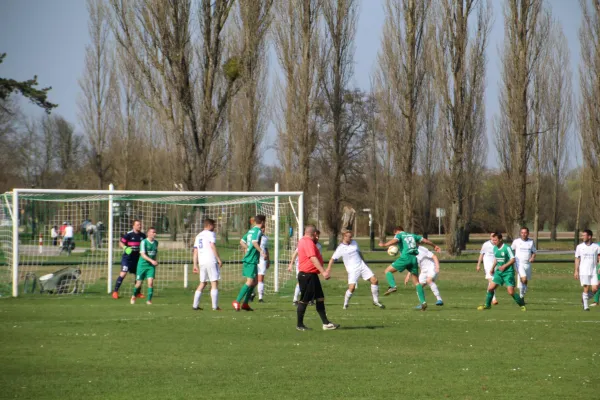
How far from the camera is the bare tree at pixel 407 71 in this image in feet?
132

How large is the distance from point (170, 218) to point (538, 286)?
14.4m

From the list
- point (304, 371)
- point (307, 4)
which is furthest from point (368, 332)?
point (307, 4)

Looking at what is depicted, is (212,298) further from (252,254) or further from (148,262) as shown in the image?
(148,262)

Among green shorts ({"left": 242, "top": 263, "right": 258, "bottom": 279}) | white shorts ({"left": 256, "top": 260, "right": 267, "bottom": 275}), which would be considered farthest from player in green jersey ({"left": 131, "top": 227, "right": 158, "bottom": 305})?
white shorts ({"left": 256, "top": 260, "right": 267, "bottom": 275})

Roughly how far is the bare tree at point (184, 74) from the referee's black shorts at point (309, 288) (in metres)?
17.6

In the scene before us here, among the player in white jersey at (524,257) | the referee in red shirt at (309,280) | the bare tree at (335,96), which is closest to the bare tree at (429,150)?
the bare tree at (335,96)

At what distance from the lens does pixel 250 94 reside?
40312mm

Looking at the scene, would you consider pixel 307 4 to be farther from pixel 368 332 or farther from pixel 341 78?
pixel 368 332

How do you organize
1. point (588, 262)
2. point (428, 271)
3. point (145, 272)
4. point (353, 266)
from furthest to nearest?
point (145, 272), point (588, 262), point (428, 271), point (353, 266)

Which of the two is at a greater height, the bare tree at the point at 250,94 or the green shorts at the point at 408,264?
the bare tree at the point at 250,94

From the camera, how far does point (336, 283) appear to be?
2948cm

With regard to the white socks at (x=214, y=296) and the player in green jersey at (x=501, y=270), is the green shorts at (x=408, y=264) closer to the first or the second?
the player in green jersey at (x=501, y=270)

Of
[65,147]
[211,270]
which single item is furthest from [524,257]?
[65,147]

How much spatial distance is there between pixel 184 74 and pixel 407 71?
14522 millimetres
